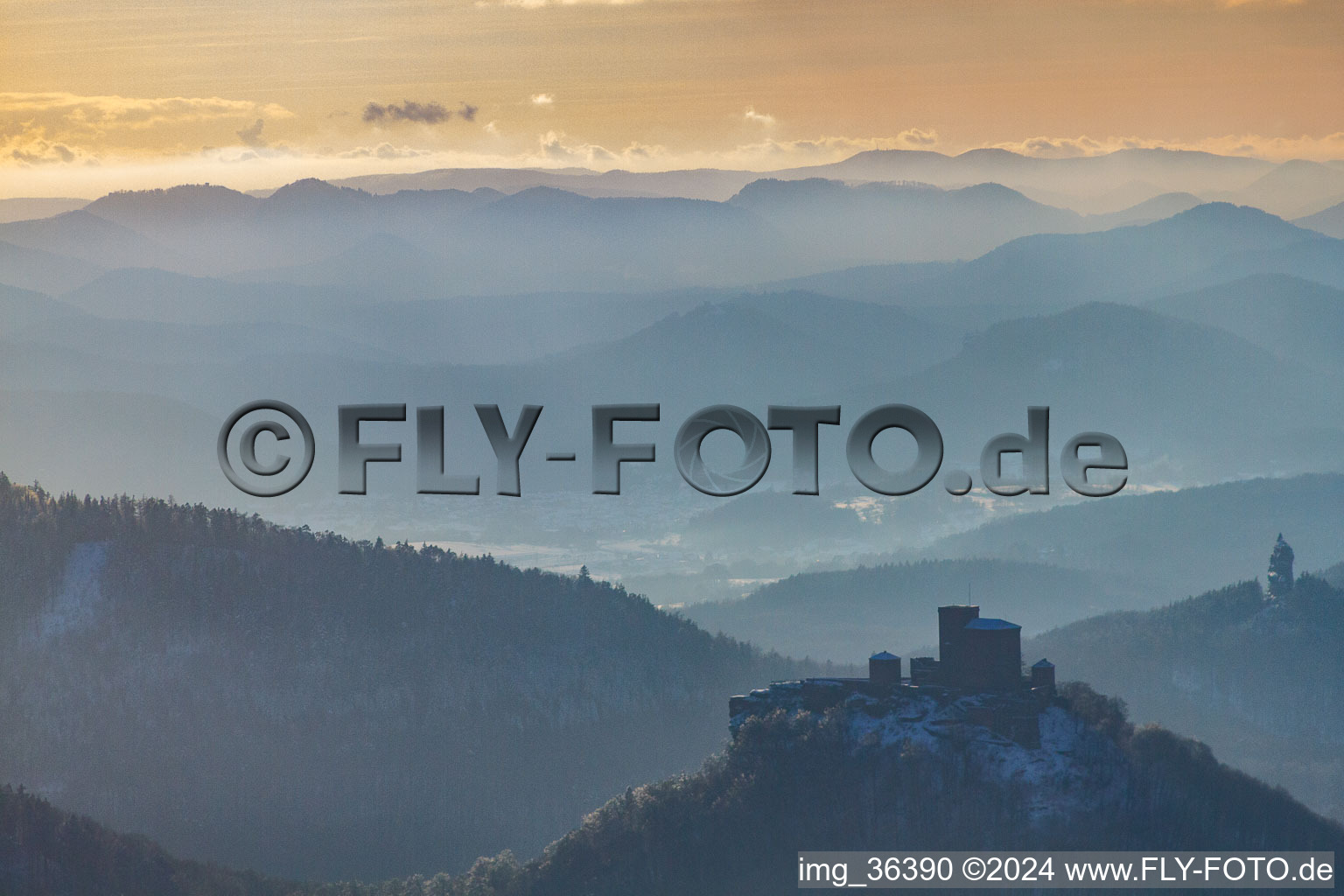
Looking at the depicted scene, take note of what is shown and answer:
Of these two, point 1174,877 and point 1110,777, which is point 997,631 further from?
point 1174,877

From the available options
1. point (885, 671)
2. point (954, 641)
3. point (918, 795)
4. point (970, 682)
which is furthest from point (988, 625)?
point (918, 795)

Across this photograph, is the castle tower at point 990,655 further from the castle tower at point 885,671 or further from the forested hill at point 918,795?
the castle tower at point 885,671

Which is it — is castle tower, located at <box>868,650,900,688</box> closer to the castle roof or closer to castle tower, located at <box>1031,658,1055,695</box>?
the castle roof

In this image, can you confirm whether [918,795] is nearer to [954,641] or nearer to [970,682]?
[970,682]

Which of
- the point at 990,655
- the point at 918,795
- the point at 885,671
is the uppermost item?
the point at 990,655

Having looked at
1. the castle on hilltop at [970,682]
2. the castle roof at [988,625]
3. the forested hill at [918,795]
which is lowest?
the forested hill at [918,795]

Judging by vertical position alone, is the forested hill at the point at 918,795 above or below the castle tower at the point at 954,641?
below

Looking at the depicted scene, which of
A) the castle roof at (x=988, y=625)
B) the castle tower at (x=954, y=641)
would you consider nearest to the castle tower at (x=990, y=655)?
the castle roof at (x=988, y=625)

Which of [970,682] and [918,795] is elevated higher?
[970,682]
